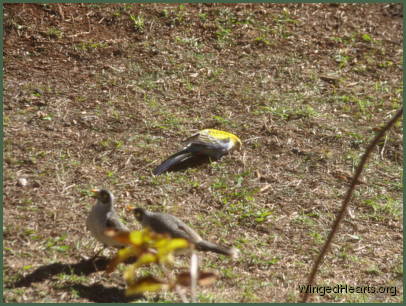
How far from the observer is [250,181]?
6707mm

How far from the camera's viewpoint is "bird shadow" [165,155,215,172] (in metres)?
6.75

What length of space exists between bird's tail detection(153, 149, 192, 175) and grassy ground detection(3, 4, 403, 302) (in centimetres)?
13

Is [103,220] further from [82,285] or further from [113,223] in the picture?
[82,285]

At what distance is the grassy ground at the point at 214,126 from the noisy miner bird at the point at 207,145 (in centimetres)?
14

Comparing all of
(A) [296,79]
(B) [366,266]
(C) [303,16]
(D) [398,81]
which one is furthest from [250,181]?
(C) [303,16]

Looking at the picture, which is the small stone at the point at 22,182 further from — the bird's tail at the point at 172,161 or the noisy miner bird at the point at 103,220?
the bird's tail at the point at 172,161

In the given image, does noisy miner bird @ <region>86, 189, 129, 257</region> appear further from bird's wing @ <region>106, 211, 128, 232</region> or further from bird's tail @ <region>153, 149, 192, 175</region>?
bird's tail @ <region>153, 149, 192, 175</region>

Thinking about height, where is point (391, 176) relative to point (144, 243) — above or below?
below

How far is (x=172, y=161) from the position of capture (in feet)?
22.0

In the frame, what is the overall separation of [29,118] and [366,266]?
4.04 m

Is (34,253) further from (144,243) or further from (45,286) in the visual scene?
(144,243)

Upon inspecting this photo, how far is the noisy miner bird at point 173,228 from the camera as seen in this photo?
202 inches

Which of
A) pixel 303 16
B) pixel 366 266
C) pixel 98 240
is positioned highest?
pixel 303 16

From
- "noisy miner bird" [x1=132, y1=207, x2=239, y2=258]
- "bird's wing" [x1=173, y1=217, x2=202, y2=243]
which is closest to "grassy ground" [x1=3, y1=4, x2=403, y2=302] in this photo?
"noisy miner bird" [x1=132, y1=207, x2=239, y2=258]
